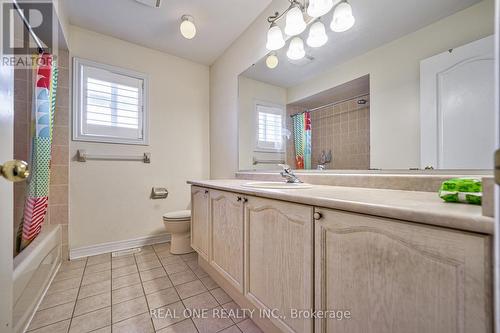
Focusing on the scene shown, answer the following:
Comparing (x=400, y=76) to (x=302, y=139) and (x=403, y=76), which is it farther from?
(x=302, y=139)

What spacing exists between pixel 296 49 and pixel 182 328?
78.8 inches

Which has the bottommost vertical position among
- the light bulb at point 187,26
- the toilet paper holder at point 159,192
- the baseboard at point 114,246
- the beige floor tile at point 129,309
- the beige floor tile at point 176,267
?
the beige floor tile at point 176,267

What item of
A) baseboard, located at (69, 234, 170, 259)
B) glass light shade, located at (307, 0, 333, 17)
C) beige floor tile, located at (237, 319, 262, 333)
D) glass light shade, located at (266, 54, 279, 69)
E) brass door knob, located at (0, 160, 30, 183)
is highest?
glass light shade, located at (307, 0, 333, 17)

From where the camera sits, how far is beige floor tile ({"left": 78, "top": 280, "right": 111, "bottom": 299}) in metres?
1.40

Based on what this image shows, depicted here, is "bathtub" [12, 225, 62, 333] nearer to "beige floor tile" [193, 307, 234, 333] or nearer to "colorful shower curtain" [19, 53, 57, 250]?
"colorful shower curtain" [19, 53, 57, 250]

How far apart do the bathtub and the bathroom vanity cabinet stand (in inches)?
43.7

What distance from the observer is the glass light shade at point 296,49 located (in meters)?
1.55

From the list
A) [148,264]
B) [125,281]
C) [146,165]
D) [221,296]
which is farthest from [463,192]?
[146,165]

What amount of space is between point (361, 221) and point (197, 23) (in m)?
2.29

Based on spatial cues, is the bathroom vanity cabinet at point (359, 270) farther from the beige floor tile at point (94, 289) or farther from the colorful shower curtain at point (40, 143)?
the colorful shower curtain at point (40, 143)

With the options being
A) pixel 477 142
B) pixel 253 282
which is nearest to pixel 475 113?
pixel 477 142

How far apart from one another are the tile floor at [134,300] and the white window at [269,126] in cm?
126

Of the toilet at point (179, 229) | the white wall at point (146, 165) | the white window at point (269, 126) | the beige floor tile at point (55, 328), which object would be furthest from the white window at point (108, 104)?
the beige floor tile at point (55, 328)

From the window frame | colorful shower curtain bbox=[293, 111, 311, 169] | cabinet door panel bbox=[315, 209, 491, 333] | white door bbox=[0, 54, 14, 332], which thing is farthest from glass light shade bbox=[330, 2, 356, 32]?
white door bbox=[0, 54, 14, 332]
